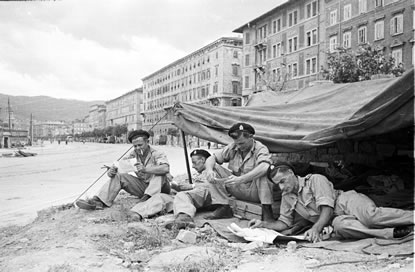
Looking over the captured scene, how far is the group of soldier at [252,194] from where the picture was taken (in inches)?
155

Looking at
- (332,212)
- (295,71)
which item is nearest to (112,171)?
(332,212)

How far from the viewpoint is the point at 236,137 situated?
16.3 feet

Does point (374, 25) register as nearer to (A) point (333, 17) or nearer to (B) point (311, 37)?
(A) point (333, 17)

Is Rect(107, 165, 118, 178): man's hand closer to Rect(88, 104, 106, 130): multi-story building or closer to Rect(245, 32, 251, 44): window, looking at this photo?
Rect(245, 32, 251, 44): window

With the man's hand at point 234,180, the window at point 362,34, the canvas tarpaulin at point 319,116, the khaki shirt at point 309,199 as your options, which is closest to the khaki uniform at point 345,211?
the khaki shirt at point 309,199

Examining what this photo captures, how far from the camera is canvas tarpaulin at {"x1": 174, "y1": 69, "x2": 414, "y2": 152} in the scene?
13.4ft

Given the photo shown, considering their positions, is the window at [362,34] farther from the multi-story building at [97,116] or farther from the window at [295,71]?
the multi-story building at [97,116]

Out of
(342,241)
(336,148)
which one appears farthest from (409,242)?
(336,148)

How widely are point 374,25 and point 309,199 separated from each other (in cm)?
2551

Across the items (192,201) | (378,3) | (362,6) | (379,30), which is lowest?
(192,201)

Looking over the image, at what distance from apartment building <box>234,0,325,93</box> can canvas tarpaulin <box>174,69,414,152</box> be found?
24.6 metres

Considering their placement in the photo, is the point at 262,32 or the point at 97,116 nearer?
the point at 262,32

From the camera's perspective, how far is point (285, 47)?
35.8 meters

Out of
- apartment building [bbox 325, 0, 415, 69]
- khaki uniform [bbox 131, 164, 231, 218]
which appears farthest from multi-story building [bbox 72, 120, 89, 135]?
khaki uniform [bbox 131, 164, 231, 218]
